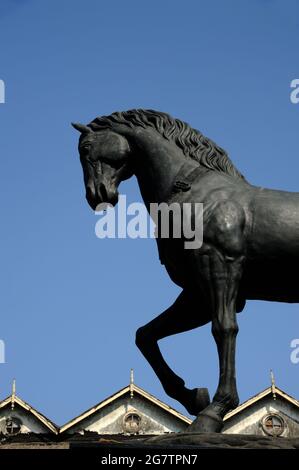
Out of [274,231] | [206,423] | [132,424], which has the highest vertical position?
[274,231]

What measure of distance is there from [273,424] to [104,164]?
91.8 ft

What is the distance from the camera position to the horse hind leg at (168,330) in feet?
28.3

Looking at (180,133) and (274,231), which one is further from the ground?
(180,133)

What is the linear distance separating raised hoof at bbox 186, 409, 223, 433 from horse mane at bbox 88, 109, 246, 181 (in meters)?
2.74

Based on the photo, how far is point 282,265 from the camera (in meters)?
8.14

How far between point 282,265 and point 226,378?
1.31 metres

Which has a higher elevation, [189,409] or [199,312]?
[199,312]

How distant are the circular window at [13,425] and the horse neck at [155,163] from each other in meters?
26.3

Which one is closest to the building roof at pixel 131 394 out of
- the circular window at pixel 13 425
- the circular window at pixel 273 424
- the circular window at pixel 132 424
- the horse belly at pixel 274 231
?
the circular window at pixel 132 424

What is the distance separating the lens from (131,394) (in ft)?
117

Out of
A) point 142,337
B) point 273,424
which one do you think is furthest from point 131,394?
point 142,337

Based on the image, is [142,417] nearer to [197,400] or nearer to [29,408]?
[29,408]
